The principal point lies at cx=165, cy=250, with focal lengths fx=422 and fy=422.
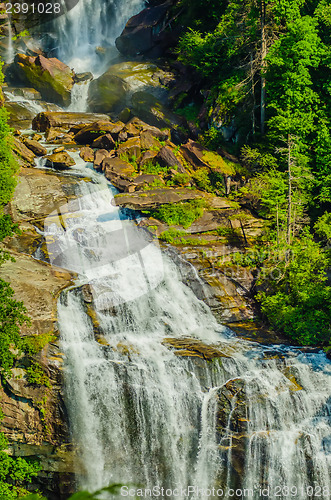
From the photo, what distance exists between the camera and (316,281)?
17.5 metres

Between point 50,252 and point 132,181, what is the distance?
651 cm

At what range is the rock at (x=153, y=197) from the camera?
67.5 ft

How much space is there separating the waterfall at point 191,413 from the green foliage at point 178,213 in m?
6.66

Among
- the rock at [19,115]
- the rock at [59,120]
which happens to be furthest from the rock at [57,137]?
the rock at [19,115]

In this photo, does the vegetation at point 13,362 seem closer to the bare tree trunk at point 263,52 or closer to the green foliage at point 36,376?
the green foliage at point 36,376

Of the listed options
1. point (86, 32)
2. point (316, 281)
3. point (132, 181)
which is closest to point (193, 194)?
point (132, 181)

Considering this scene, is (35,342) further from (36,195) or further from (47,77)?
(47,77)

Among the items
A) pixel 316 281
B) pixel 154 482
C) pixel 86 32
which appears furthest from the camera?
pixel 86 32

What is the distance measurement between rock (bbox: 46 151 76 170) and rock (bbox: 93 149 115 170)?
47.8 inches

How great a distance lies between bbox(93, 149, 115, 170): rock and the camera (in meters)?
23.4

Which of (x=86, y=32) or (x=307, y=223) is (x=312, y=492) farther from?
(x=86, y=32)

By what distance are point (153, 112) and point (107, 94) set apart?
482 cm

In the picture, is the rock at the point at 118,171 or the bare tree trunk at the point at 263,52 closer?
the rock at the point at 118,171

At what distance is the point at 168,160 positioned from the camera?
23.7 metres
